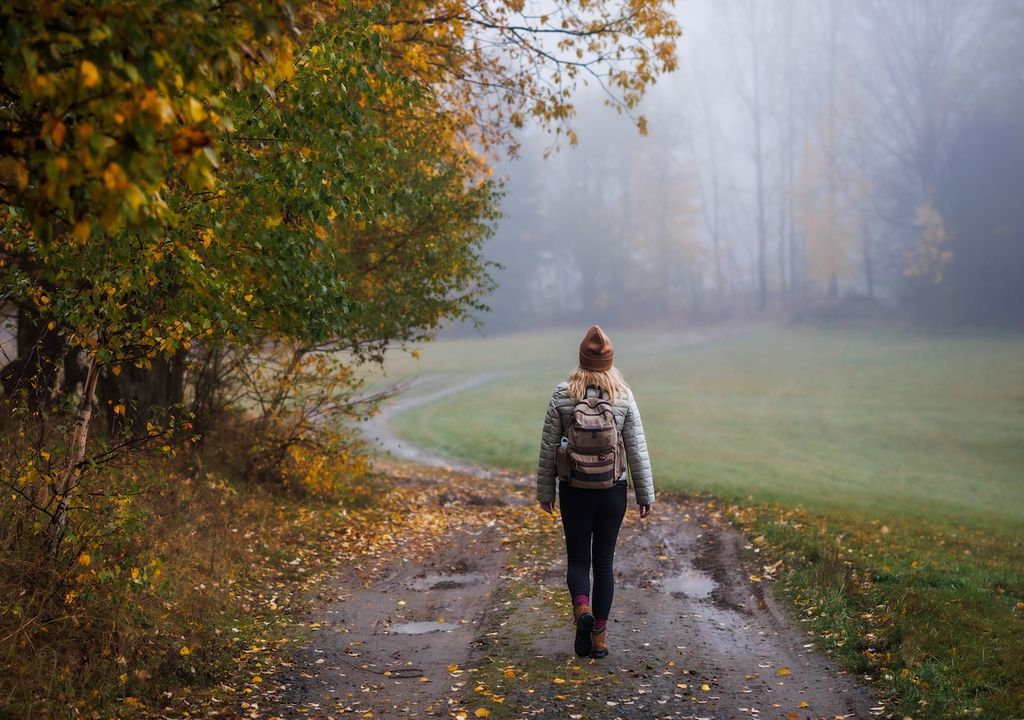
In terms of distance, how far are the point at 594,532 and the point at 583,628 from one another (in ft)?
2.13

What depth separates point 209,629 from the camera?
628 centimetres

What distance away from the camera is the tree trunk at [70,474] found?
Answer: 5625mm

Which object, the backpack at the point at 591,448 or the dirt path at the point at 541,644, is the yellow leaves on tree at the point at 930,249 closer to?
the dirt path at the point at 541,644

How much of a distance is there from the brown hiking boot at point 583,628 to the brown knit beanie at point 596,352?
1640 millimetres

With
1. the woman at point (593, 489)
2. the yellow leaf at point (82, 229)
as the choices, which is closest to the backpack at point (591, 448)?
the woman at point (593, 489)

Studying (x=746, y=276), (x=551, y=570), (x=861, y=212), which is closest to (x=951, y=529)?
(x=551, y=570)

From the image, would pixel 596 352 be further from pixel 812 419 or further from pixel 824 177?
pixel 824 177

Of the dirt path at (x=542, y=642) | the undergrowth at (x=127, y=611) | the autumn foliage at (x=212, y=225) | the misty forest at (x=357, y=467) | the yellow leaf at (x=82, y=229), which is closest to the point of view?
the yellow leaf at (x=82, y=229)

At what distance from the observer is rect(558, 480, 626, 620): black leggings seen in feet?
20.0

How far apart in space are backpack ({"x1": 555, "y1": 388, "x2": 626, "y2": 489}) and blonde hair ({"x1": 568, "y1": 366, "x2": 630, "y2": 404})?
0.30ft

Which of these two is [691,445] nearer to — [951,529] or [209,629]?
[951,529]

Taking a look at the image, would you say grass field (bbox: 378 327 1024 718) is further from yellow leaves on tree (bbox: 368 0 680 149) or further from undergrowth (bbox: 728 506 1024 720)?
yellow leaves on tree (bbox: 368 0 680 149)

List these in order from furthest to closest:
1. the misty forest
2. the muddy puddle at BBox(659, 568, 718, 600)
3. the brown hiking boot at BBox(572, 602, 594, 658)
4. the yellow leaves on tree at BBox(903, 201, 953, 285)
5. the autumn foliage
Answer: the yellow leaves on tree at BBox(903, 201, 953, 285)
the muddy puddle at BBox(659, 568, 718, 600)
the brown hiking boot at BBox(572, 602, 594, 658)
the misty forest
the autumn foliage

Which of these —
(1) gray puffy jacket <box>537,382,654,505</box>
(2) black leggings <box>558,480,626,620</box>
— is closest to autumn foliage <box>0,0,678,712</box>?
(1) gray puffy jacket <box>537,382,654,505</box>
